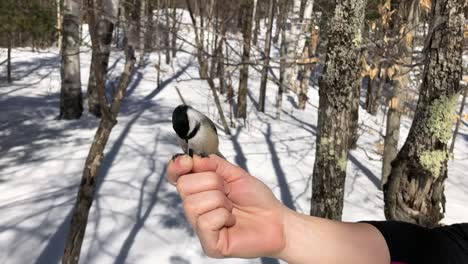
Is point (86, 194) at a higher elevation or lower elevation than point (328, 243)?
lower

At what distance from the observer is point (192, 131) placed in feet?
3.18

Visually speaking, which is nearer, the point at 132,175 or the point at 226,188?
the point at 226,188

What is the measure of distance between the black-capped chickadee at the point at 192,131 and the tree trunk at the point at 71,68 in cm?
787

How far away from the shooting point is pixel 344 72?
111 inches

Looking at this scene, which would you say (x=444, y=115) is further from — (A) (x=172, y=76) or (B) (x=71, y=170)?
(A) (x=172, y=76)

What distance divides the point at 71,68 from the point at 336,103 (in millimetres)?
7265

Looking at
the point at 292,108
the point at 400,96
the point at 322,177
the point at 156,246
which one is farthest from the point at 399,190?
the point at 292,108

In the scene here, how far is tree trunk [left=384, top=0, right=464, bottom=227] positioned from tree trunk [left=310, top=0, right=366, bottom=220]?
16.2 inches

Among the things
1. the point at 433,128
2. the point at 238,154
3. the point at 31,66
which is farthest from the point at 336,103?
the point at 31,66

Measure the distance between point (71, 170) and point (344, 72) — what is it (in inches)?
192

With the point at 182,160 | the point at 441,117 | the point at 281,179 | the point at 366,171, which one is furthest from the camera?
the point at 366,171

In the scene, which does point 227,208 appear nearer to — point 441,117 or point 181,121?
point 181,121

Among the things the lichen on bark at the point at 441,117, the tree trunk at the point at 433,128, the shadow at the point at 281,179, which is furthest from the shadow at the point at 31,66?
the lichen on bark at the point at 441,117

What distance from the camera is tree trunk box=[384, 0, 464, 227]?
8.51 feet
